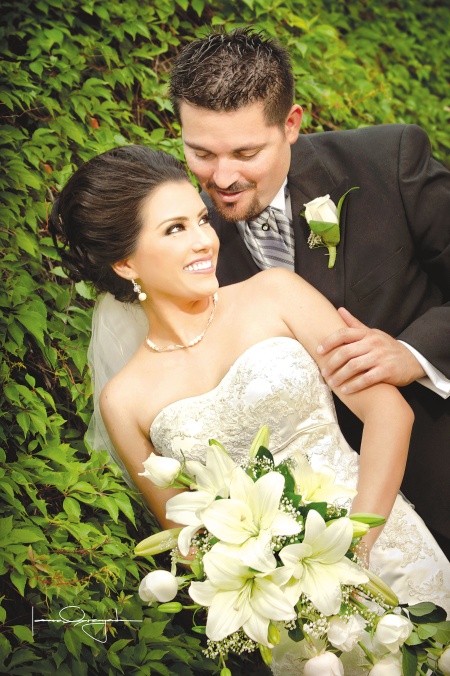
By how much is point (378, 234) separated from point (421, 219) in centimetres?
17

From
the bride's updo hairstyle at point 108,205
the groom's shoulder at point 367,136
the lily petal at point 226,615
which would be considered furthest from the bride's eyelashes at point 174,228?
the lily petal at point 226,615

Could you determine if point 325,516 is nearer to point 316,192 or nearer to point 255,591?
point 255,591

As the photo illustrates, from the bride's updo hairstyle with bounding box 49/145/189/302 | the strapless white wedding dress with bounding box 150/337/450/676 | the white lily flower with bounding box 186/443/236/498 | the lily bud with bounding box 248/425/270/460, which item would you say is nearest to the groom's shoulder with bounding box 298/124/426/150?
→ the bride's updo hairstyle with bounding box 49/145/189/302

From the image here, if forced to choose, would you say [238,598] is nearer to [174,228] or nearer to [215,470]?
[215,470]

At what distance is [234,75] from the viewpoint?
3.01 m

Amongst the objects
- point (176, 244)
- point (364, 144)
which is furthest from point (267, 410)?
point (364, 144)

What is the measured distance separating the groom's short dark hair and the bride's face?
35 centimetres

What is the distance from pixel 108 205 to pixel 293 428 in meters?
1.06

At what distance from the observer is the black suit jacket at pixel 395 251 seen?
3.15 m

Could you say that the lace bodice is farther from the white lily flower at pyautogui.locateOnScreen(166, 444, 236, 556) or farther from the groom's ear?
the white lily flower at pyautogui.locateOnScreen(166, 444, 236, 556)

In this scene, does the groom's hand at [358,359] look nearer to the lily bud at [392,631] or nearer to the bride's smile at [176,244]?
the bride's smile at [176,244]

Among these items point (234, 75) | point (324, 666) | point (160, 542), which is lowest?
point (324, 666)

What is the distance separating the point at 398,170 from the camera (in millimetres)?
3193

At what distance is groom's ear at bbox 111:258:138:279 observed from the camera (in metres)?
3.10
